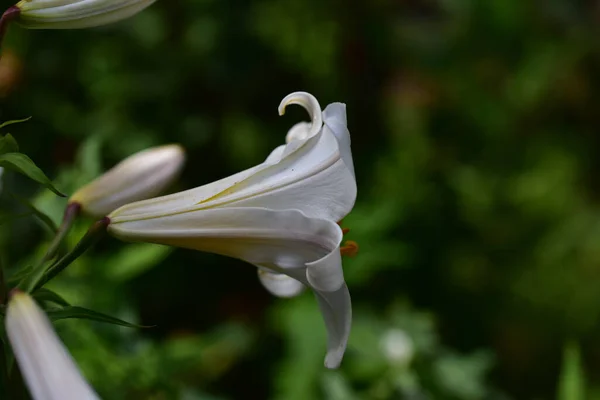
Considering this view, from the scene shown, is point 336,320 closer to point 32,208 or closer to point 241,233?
point 241,233

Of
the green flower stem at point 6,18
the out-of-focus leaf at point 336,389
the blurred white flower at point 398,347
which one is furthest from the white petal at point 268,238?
the blurred white flower at point 398,347

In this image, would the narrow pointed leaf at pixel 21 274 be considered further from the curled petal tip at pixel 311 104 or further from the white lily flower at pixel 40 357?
the curled petal tip at pixel 311 104

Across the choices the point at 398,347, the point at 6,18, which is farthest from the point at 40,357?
the point at 398,347

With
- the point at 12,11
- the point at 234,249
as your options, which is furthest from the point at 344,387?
the point at 12,11

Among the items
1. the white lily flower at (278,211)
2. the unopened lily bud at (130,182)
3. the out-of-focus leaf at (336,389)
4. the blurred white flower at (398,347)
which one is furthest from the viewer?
the blurred white flower at (398,347)

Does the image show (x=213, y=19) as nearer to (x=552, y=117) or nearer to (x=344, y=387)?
(x=552, y=117)
